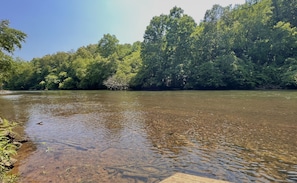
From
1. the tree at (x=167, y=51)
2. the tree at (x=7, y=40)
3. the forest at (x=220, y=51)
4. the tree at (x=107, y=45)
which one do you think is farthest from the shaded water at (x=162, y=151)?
the tree at (x=107, y=45)

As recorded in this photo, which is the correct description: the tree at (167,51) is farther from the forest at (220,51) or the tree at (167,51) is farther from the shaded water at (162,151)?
the shaded water at (162,151)

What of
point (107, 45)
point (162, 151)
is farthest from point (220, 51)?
point (162, 151)

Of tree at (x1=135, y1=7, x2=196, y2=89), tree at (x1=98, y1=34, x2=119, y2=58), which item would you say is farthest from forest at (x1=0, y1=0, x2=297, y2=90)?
tree at (x1=98, y1=34, x2=119, y2=58)

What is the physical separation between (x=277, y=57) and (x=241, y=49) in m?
6.77

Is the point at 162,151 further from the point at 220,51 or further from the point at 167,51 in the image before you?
the point at 167,51

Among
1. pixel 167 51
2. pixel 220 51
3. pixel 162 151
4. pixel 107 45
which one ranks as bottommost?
pixel 162 151

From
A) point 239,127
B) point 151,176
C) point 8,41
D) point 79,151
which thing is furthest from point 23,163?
point 8,41

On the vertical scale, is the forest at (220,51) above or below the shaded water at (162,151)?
above

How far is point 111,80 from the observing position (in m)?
49.8

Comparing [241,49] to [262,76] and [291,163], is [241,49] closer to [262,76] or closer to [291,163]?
[262,76]

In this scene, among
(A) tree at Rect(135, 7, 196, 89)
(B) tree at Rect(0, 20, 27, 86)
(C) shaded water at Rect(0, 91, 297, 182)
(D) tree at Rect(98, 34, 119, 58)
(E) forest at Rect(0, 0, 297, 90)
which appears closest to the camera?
(C) shaded water at Rect(0, 91, 297, 182)

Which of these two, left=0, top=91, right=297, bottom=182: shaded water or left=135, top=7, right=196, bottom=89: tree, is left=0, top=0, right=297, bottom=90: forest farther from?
left=0, top=91, right=297, bottom=182: shaded water

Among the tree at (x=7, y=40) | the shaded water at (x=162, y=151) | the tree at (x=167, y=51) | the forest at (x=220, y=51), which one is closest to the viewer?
the shaded water at (x=162, y=151)

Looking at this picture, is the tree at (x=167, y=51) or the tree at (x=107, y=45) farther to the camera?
the tree at (x=107, y=45)
